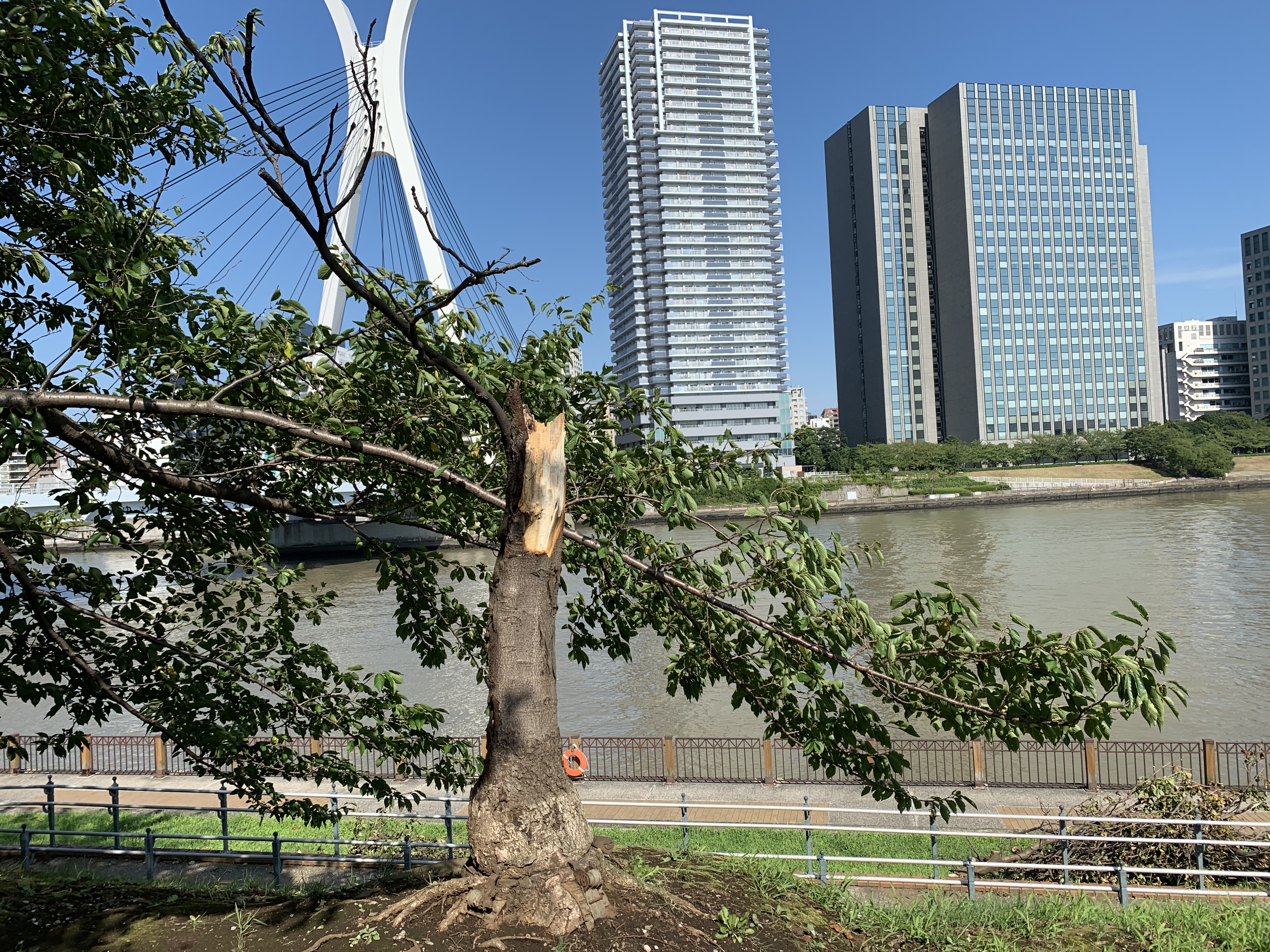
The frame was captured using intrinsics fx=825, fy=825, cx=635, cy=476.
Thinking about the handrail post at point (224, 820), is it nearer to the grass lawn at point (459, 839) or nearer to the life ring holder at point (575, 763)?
the grass lawn at point (459, 839)

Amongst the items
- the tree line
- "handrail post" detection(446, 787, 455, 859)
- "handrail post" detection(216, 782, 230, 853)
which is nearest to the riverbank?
the tree line

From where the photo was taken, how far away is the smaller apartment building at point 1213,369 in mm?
152375

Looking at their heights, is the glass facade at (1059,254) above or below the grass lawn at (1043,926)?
above

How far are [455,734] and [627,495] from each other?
16421 millimetres

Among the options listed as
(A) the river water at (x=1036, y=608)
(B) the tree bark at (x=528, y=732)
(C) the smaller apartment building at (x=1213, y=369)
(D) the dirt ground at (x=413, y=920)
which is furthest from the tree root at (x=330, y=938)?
(C) the smaller apartment building at (x=1213, y=369)

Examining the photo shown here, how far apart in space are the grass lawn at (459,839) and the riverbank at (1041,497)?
226 ft

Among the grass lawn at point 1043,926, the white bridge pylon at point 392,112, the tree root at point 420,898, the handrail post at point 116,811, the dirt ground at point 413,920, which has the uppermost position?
the white bridge pylon at point 392,112

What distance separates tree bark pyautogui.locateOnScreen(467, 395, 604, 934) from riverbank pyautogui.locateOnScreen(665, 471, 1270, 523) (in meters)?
76.8

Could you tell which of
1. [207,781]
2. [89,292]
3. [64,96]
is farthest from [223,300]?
[207,781]

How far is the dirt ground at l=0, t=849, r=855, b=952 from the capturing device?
4031 mm

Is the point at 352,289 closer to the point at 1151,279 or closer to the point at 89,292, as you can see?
the point at 89,292

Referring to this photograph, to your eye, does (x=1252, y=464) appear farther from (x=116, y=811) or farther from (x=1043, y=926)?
(x=116, y=811)

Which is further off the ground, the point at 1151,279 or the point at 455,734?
the point at 1151,279

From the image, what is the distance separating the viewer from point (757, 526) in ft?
14.6
